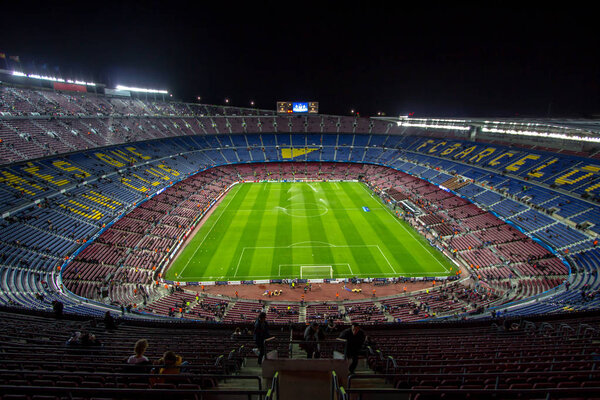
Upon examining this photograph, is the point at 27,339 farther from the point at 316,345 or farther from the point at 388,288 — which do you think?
the point at 388,288

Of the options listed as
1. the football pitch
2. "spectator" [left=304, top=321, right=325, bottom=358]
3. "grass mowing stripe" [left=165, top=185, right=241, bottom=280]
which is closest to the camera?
"spectator" [left=304, top=321, right=325, bottom=358]

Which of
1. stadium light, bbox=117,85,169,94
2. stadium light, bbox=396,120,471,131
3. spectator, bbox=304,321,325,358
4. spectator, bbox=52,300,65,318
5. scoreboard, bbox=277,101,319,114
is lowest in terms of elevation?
spectator, bbox=52,300,65,318

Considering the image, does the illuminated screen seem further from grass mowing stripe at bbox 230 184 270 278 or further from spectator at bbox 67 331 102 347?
spectator at bbox 67 331 102 347

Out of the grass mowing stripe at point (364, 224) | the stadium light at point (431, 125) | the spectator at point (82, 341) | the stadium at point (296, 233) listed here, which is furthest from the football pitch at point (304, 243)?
the stadium light at point (431, 125)

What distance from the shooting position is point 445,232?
38719mm

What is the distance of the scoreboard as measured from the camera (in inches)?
3169

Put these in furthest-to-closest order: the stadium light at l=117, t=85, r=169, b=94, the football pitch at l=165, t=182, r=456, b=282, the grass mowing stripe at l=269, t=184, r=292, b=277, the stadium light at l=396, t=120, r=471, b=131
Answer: the stadium light at l=117, t=85, r=169, b=94 → the stadium light at l=396, t=120, r=471, b=131 → the grass mowing stripe at l=269, t=184, r=292, b=277 → the football pitch at l=165, t=182, r=456, b=282

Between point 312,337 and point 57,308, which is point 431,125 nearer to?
point 312,337

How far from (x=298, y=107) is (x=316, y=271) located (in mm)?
58479

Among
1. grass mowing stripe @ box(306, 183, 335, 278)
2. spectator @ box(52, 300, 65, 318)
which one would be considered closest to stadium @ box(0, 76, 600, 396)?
spectator @ box(52, 300, 65, 318)

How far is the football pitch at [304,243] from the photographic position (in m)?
31.9

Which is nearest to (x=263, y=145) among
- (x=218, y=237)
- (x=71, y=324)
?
(x=218, y=237)

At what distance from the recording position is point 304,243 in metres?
37.8

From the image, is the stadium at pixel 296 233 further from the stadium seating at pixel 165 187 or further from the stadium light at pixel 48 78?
the stadium light at pixel 48 78
